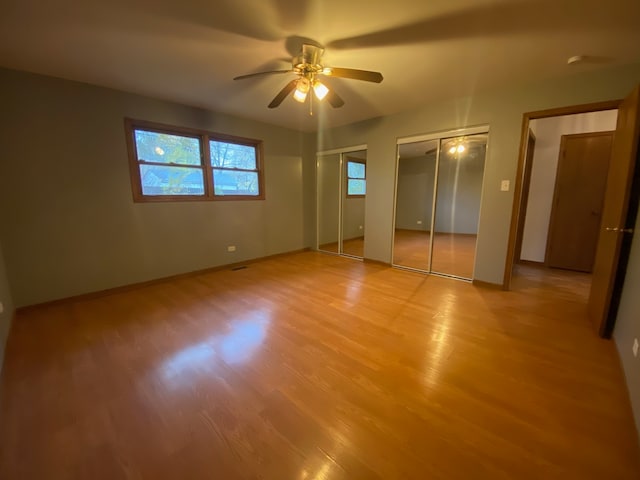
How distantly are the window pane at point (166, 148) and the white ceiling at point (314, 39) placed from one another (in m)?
0.58

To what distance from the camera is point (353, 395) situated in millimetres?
1627

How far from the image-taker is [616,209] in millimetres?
2230

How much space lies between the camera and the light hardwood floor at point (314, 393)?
4.02ft

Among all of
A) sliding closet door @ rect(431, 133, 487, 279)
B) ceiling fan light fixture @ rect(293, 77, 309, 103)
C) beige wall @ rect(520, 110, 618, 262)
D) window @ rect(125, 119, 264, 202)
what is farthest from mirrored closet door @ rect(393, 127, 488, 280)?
ceiling fan light fixture @ rect(293, 77, 309, 103)

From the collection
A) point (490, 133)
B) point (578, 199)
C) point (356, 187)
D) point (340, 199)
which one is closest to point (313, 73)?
point (490, 133)

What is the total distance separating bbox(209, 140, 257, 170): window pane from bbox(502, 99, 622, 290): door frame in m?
3.89

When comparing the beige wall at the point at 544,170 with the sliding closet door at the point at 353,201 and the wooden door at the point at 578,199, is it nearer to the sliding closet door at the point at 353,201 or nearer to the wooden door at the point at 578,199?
the wooden door at the point at 578,199

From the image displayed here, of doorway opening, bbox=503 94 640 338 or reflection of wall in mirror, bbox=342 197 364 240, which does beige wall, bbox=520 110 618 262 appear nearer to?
doorway opening, bbox=503 94 640 338

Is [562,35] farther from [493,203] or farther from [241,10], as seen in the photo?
[241,10]

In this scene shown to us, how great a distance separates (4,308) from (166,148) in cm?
238

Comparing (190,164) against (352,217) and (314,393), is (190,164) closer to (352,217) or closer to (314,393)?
(314,393)

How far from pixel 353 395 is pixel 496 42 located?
116 inches

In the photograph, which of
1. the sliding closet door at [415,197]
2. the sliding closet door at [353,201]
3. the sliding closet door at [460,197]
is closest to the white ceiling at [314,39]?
the sliding closet door at [353,201]

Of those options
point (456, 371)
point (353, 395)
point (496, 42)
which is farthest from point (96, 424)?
point (496, 42)
